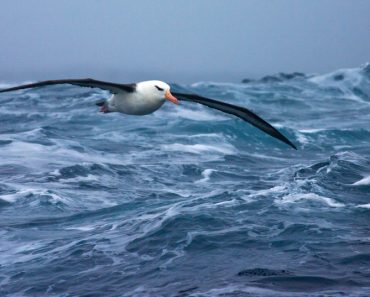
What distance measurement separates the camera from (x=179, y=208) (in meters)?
15.0

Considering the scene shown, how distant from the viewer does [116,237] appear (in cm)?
1347

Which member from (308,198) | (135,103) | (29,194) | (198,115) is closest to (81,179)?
(29,194)

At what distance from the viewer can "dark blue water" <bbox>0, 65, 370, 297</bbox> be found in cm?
1106

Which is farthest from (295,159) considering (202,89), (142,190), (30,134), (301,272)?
(202,89)

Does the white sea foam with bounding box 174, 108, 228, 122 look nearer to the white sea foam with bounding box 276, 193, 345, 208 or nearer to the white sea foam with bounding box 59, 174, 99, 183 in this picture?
the white sea foam with bounding box 59, 174, 99, 183

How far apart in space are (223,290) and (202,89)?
108 ft

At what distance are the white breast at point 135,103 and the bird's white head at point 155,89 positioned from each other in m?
0.06

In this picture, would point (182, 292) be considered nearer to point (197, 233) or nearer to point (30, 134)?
point (197, 233)

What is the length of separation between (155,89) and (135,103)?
44 cm

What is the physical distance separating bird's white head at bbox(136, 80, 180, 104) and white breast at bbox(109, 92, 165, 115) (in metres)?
0.06

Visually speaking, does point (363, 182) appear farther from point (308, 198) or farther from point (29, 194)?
point (29, 194)

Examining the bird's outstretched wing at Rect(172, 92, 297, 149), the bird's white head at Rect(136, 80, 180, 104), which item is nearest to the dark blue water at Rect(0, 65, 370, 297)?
the bird's outstretched wing at Rect(172, 92, 297, 149)

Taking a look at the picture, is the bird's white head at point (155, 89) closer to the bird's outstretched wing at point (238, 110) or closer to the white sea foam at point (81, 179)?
the bird's outstretched wing at point (238, 110)

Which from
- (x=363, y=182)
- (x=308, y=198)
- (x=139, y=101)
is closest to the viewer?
(x=139, y=101)
